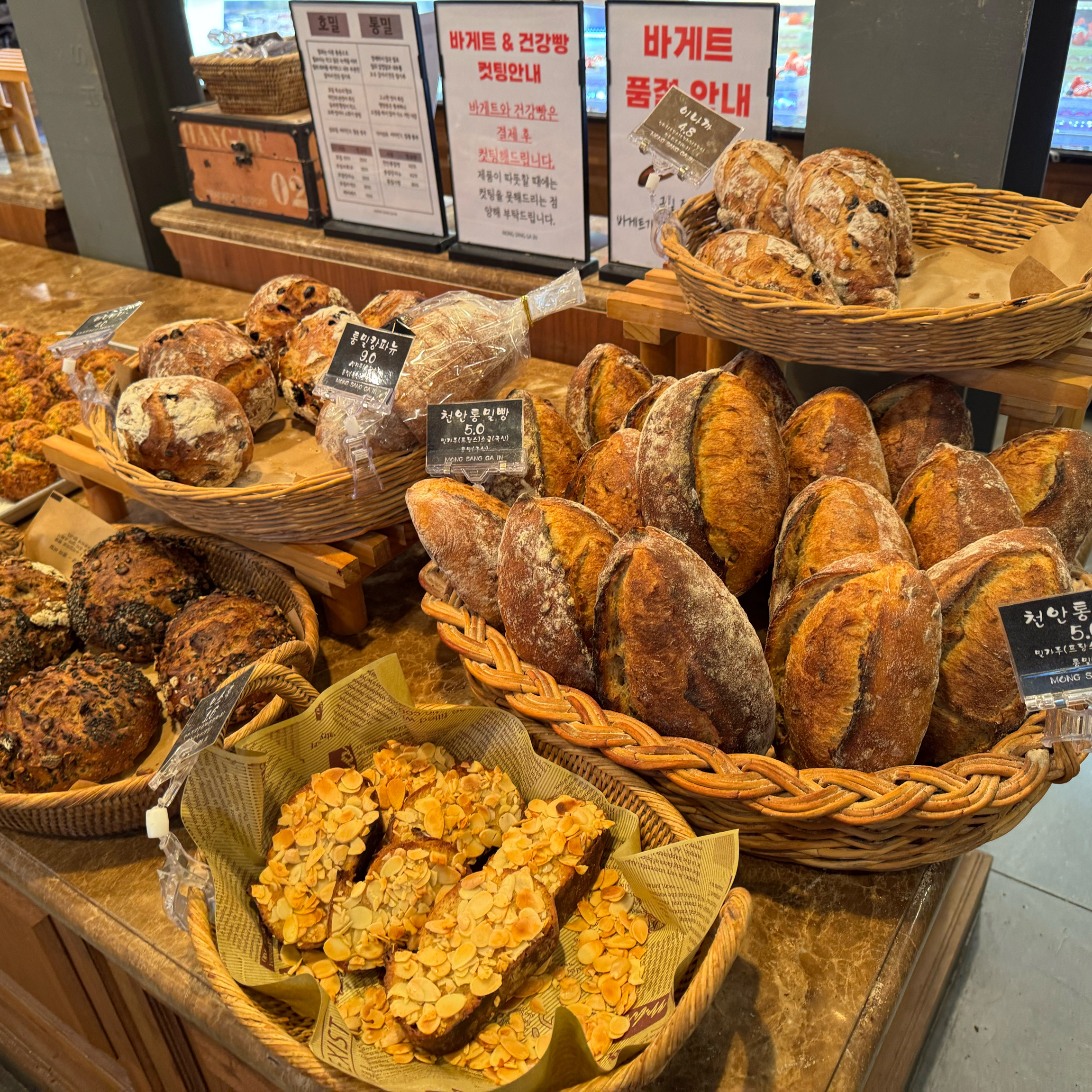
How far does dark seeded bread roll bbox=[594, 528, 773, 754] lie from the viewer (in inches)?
36.9

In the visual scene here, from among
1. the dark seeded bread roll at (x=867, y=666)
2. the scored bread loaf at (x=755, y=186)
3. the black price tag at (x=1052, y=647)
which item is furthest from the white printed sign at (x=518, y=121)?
the black price tag at (x=1052, y=647)

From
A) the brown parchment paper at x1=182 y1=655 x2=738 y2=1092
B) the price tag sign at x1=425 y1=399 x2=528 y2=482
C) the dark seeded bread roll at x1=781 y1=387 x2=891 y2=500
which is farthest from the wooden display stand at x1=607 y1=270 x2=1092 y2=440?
the brown parchment paper at x1=182 y1=655 x2=738 y2=1092

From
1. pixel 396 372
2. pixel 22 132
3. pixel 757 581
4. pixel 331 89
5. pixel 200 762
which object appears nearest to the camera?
pixel 200 762

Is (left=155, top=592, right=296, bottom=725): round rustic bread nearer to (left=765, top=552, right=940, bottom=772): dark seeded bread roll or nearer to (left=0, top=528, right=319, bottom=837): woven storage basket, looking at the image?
(left=0, top=528, right=319, bottom=837): woven storage basket

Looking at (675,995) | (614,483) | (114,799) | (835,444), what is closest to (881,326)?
(835,444)

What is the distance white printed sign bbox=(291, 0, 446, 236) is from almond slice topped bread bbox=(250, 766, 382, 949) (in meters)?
1.65

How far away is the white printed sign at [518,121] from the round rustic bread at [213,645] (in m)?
1.16

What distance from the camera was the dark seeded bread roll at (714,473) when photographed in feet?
3.71

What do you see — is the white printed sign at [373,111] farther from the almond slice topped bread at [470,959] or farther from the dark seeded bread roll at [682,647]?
the almond slice topped bread at [470,959]

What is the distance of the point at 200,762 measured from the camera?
3.02 ft

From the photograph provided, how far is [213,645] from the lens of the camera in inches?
47.1

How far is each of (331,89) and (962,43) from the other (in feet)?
4.73

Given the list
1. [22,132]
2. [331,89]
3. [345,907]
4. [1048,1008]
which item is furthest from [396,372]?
[22,132]

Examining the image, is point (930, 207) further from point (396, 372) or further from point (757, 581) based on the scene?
point (396, 372)
